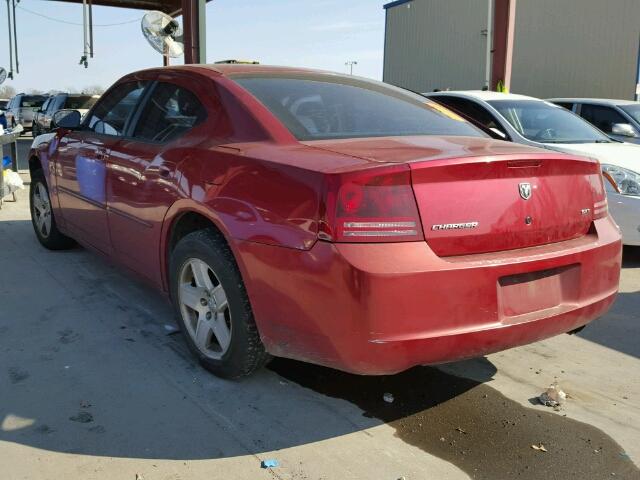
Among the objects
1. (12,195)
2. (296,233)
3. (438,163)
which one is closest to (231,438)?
(296,233)

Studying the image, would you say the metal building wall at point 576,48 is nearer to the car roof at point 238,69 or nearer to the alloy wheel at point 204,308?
the car roof at point 238,69

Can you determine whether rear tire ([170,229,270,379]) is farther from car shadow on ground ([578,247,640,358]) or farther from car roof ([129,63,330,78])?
car shadow on ground ([578,247,640,358])

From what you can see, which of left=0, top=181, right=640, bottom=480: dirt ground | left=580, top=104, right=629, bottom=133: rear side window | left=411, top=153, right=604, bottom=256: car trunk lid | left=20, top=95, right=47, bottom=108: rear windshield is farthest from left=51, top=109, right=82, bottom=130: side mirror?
left=20, top=95, right=47, bottom=108: rear windshield

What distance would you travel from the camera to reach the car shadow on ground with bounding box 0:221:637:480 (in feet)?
8.40

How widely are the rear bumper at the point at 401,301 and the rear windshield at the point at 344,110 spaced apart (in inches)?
30.9

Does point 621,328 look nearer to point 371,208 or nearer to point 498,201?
point 498,201

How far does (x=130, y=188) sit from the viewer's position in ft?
12.1

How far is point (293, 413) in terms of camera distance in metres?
2.85

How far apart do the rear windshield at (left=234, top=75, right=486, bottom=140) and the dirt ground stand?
1285 millimetres

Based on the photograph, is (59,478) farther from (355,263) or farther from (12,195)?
(12,195)

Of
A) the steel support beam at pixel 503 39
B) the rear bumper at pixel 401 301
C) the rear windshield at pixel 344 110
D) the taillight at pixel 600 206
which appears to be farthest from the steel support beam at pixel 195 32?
the rear bumper at pixel 401 301

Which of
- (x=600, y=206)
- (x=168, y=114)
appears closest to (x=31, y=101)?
(x=168, y=114)

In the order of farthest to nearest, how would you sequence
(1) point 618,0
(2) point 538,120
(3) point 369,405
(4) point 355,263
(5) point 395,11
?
1. (5) point 395,11
2. (1) point 618,0
3. (2) point 538,120
4. (3) point 369,405
5. (4) point 355,263

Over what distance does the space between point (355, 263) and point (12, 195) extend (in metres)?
7.93
